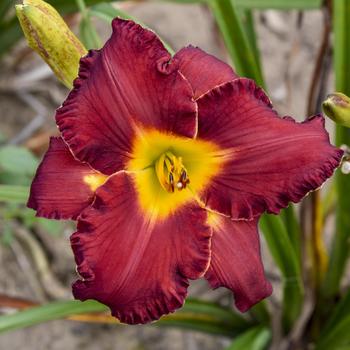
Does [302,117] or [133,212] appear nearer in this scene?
[133,212]

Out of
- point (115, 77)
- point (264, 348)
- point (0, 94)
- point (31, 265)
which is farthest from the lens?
point (0, 94)

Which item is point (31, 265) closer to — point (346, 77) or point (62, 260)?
point (62, 260)

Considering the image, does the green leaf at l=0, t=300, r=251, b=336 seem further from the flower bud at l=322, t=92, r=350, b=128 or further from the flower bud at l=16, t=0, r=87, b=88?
the flower bud at l=322, t=92, r=350, b=128

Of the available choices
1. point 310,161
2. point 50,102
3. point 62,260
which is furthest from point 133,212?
point 50,102

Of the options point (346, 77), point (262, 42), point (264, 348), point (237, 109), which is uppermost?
point (237, 109)

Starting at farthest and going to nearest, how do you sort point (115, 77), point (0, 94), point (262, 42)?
point (262, 42)
point (0, 94)
point (115, 77)

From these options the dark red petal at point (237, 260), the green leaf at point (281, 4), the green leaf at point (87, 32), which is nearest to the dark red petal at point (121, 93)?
the dark red petal at point (237, 260)

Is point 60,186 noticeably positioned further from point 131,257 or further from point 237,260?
point 237,260

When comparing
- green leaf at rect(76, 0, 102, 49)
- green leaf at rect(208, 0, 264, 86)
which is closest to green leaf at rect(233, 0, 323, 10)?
green leaf at rect(208, 0, 264, 86)
